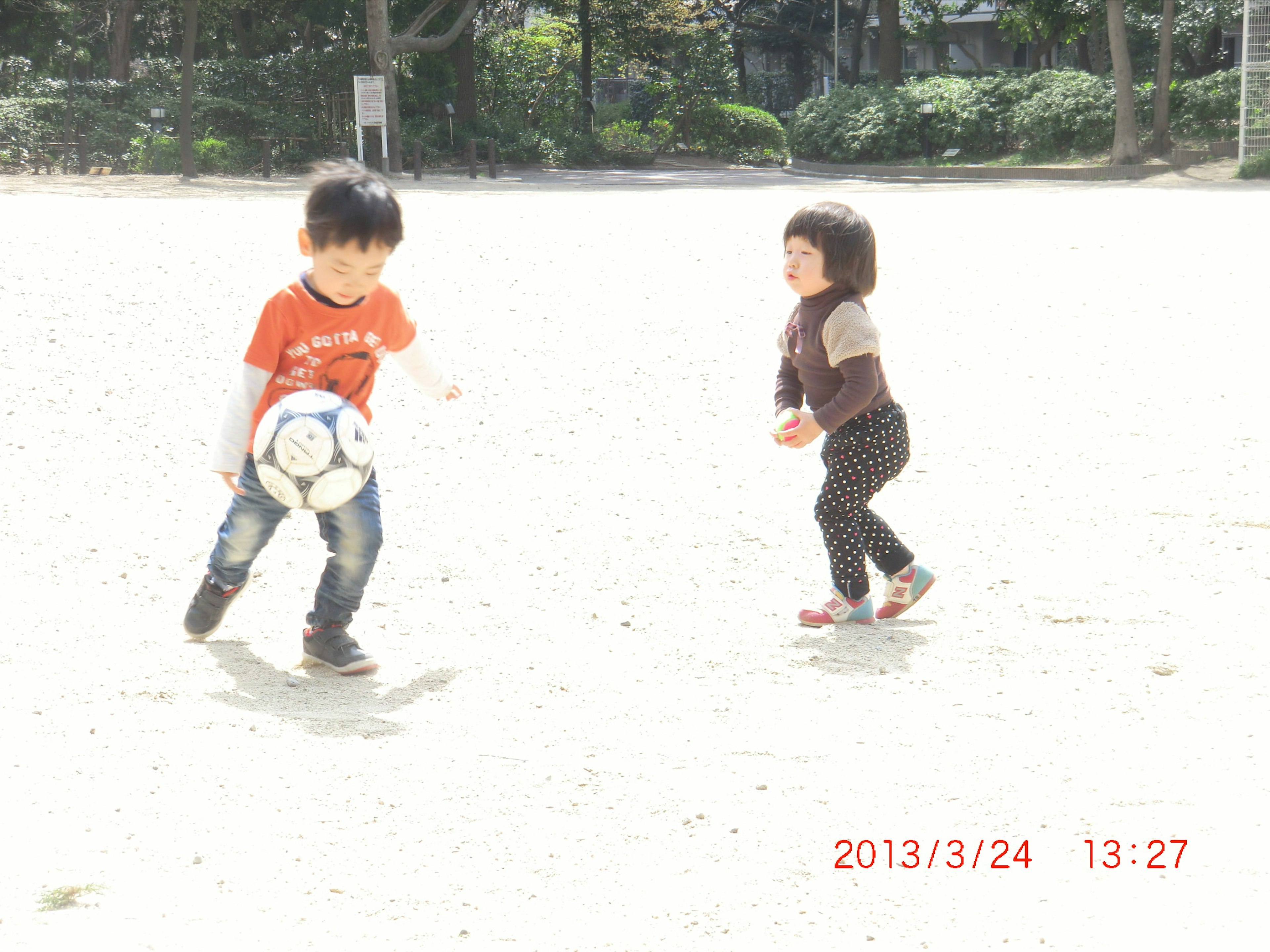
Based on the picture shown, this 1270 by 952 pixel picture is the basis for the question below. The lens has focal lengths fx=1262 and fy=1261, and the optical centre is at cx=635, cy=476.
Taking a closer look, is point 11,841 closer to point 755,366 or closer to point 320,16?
point 755,366

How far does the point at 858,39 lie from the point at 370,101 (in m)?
26.3

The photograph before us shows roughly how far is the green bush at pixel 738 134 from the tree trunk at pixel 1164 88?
1259 centimetres

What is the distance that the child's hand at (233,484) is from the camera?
3.63m

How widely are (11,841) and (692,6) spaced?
39.7 meters

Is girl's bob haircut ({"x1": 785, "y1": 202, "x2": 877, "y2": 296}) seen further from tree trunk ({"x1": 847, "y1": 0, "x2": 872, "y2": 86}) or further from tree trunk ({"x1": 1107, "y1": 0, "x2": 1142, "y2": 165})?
tree trunk ({"x1": 847, "y1": 0, "x2": 872, "y2": 86})

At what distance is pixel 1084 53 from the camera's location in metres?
37.8

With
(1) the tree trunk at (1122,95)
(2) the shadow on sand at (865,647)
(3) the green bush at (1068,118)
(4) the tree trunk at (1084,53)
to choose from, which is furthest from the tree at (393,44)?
(2) the shadow on sand at (865,647)

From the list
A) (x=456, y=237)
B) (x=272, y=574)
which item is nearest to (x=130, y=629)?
(x=272, y=574)

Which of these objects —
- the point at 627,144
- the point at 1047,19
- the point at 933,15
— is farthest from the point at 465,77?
the point at 933,15

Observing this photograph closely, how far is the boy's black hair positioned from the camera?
3.35 meters

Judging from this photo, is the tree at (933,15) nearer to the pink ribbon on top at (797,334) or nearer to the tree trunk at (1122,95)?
the tree trunk at (1122,95)
